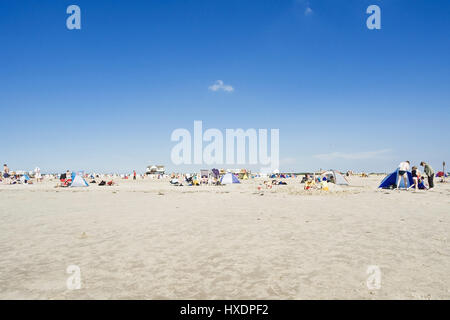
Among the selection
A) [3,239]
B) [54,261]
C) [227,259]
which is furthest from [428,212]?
[3,239]

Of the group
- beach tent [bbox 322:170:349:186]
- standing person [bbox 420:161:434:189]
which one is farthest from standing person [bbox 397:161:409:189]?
beach tent [bbox 322:170:349:186]

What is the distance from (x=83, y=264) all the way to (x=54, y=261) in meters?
0.65

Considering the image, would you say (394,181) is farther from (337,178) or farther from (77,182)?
(77,182)

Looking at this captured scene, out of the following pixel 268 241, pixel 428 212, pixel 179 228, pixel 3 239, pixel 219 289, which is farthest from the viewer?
pixel 428 212

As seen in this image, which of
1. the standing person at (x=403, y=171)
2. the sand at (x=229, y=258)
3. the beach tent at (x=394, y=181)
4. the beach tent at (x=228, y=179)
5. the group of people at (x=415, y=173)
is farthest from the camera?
the beach tent at (x=228, y=179)

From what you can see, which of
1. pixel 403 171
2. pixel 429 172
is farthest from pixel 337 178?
pixel 429 172

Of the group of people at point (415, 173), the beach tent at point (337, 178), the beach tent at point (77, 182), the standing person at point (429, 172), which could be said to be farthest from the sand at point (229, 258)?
the beach tent at point (77, 182)

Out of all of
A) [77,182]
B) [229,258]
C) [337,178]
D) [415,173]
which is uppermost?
[415,173]

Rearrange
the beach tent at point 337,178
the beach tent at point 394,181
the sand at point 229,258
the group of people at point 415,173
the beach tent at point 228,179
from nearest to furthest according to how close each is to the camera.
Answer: the sand at point 229,258 < the group of people at point 415,173 < the beach tent at point 394,181 < the beach tent at point 337,178 < the beach tent at point 228,179

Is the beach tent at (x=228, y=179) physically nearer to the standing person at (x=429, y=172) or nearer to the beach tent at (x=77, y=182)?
the beach tent at (x=77, y=182)

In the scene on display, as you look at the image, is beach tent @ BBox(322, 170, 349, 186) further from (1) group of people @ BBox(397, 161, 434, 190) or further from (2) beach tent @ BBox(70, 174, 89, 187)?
(2) beach tent @ BBox(70, 174, 89, 187)

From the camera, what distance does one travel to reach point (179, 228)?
789 cm

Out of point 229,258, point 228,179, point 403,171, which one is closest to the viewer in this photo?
point 229,258
